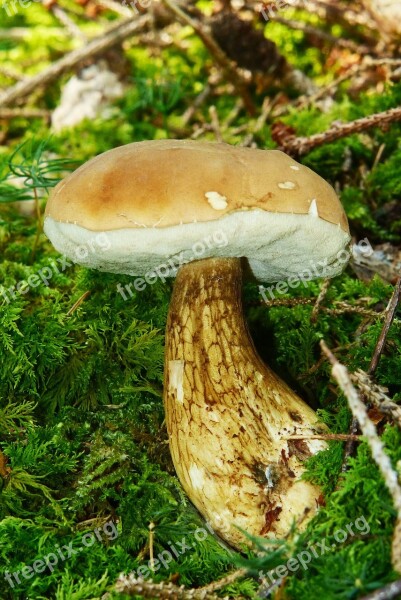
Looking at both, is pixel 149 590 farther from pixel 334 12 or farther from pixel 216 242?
pixel 334 12

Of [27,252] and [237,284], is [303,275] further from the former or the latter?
[27,252]

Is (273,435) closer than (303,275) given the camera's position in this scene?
Yes

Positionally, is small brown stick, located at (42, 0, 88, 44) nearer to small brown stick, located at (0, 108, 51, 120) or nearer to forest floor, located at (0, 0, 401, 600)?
forest floor, located at (0, 0, 401, 600)

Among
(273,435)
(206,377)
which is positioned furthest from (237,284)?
(273,435)

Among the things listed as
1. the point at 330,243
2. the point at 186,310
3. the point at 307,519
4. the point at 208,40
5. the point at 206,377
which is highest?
the point at 208,40

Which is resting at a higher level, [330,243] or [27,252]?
[330,243]

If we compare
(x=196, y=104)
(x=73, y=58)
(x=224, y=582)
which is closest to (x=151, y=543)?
(x=224, y=582)

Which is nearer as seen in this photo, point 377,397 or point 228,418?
point 377,397
